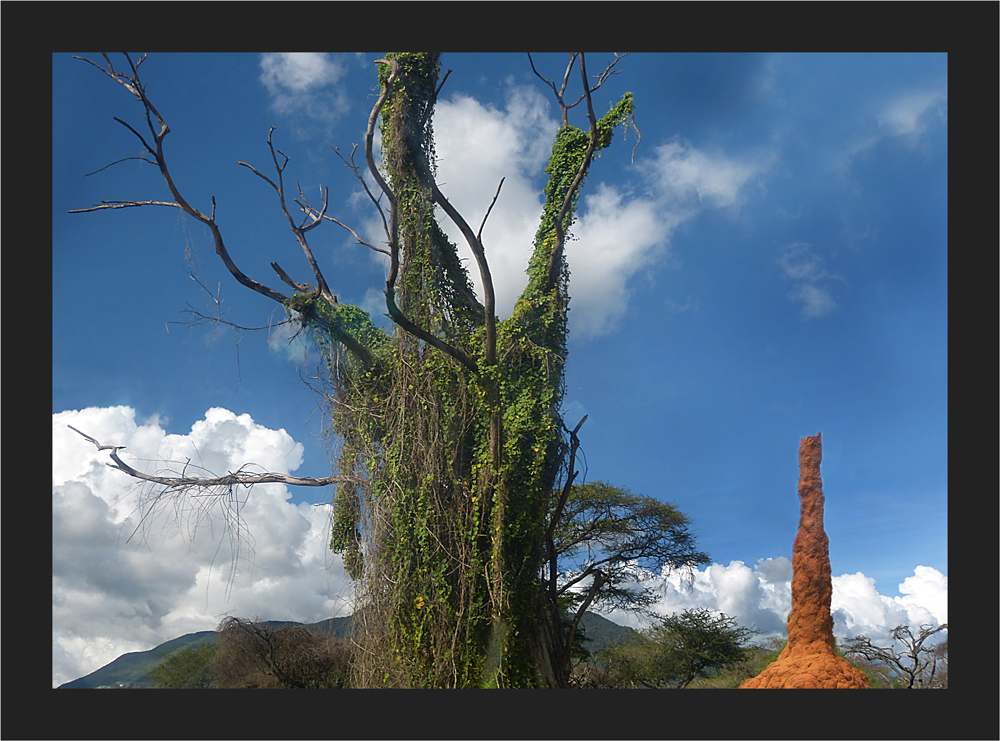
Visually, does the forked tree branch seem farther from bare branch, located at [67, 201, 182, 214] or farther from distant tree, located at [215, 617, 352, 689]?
distant tree, located at [215, 617, 352, 689]

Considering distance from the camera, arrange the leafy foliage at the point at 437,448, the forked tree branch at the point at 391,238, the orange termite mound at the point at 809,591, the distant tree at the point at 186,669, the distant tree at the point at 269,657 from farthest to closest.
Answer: the distant tree at the point at 186,669
the distant tree at the point at 269,657
the orange termite mound at the point at 809,591
the leafy foliage at the point at 437,448
the forked tree branch at the point at 391,238

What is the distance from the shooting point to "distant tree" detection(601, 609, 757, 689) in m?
15.3

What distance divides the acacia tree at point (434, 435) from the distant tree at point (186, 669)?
309 inches

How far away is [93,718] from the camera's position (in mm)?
6719

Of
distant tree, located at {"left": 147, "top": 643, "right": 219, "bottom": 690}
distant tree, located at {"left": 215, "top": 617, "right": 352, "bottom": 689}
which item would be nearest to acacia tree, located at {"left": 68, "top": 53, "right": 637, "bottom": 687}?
distant tree, located at {"left": 215, "top": 617, "right": 352, "bottom": 689}

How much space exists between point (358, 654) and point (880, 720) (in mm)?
6062

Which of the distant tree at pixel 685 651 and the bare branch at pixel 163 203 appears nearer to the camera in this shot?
the bare branch at pixel 163 203

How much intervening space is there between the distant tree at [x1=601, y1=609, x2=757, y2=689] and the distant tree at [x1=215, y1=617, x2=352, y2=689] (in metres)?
6.96

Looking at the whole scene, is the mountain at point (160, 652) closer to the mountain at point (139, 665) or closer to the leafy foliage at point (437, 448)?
the mountain at point (139, 665)

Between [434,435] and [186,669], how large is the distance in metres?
12.0

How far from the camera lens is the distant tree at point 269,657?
13.9 metres

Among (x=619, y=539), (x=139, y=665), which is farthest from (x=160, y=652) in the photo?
(x=619, y=539)

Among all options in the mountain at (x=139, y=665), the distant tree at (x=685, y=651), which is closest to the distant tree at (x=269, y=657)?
the mountain at (x=139, y=665)

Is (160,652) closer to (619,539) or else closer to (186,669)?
(186,669)
